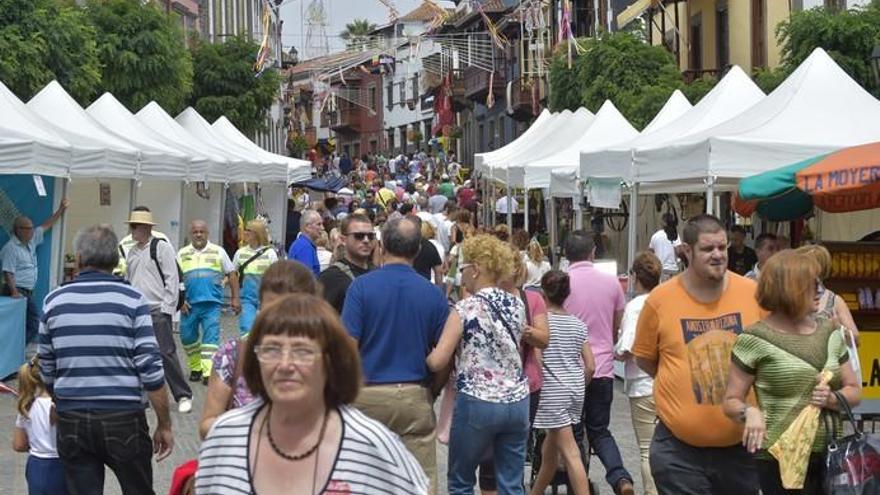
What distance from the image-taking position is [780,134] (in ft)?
45.7

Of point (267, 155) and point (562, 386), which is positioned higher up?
point (267, 155)

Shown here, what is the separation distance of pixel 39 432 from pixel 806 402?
330cm

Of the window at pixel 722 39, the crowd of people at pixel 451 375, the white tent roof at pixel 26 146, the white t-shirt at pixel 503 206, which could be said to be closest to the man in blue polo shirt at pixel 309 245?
the white tent roof at pixel 26 146

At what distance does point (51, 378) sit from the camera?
23.1 feet

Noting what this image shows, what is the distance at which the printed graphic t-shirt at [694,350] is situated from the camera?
20.3 ft

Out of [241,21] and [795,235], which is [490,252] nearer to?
[795,235]

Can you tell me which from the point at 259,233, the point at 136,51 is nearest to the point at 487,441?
the point at 259,233

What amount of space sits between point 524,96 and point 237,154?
27.5 m

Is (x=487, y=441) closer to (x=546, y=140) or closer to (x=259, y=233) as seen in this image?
(x=259, y=233)

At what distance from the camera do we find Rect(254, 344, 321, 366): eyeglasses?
149 inches

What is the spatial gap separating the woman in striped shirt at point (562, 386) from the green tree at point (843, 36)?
16535 millimetres

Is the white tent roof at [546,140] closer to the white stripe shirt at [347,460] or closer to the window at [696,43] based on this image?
the window at [696,43]

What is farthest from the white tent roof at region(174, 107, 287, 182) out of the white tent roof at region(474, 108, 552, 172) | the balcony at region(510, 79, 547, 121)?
the balcony at region(510, 79, 547, 121)

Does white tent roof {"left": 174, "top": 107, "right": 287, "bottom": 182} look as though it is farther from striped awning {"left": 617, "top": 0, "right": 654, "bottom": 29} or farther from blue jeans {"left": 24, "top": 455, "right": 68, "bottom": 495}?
blue jeans {"left": 24, "top": 455, "right": 68, "bottom": 495}
